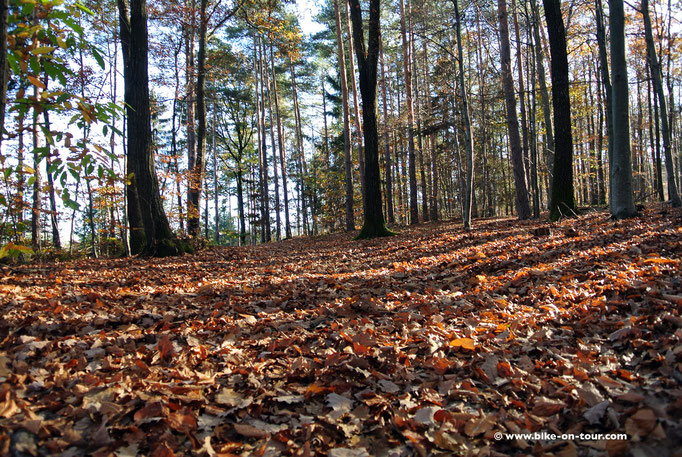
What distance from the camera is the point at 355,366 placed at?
2.32 metres

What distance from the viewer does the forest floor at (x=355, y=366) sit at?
1638 mm

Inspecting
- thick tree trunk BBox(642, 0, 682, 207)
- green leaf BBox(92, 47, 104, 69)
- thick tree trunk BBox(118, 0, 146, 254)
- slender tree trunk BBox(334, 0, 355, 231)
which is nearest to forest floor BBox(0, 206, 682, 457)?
green leaf BBox(92, 47, 104, 69)

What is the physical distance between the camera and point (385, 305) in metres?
3.63

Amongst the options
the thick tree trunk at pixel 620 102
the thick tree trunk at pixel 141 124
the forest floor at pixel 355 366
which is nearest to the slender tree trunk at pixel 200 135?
the thick tree trunk at pixel 141 124

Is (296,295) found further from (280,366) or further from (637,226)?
(637,226)

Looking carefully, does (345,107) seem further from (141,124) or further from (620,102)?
(620,102)

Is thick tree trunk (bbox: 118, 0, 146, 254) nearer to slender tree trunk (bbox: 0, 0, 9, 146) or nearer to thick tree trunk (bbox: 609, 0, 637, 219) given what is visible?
slender tree trunk (bbox: 0, 0, 9, 146)

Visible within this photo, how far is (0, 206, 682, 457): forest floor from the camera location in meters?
1.64

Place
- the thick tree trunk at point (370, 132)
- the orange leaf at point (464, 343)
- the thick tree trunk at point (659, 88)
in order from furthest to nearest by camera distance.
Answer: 1. the thick tree trunk at point (370, 132)
2. the thick tree trunk at point (659, 88)
3. the orange leaf at point (464, 343)

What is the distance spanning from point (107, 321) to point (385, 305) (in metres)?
2.45

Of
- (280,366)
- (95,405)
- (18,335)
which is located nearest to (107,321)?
(18,335)

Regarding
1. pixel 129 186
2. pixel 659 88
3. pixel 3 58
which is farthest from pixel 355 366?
pixel 659 88

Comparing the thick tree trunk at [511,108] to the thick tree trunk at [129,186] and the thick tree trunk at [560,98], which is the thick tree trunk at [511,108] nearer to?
the thick tree trunk at [560,98]

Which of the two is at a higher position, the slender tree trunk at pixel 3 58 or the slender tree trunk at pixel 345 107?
the slender tree trunk at pixel 345 107
